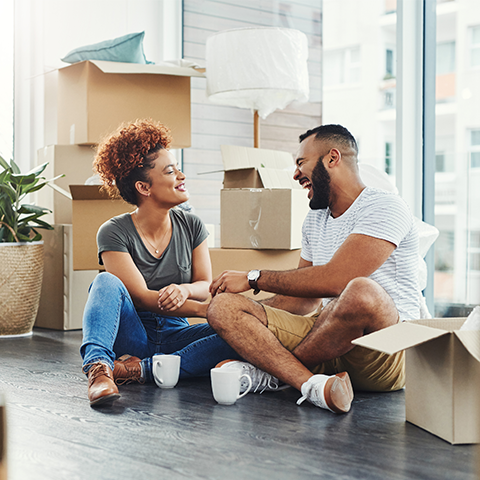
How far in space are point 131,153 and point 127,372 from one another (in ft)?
2.39

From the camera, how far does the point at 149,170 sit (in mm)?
2076

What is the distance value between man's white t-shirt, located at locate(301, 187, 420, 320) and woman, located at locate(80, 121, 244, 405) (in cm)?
47

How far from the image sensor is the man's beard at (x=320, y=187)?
71.6 inches

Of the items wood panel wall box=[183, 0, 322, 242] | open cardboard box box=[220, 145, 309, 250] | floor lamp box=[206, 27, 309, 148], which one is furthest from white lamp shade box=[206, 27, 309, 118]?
wood panel wall box=[183, 0, 322, 242]

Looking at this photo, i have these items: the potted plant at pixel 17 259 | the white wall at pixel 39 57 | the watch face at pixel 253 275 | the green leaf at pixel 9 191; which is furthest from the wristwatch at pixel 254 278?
the white wall at pixel 39 57

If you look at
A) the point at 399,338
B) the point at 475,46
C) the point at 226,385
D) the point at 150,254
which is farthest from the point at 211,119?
the point at 399,338

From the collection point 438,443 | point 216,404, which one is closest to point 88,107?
point 216,404

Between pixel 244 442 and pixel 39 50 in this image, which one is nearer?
pixel 244 442

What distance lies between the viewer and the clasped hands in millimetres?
1786

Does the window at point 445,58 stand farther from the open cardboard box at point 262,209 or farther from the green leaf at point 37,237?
the green leaf at point 37,237

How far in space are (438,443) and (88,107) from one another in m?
2.39

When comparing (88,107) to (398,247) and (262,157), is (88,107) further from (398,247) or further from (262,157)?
(398,247)

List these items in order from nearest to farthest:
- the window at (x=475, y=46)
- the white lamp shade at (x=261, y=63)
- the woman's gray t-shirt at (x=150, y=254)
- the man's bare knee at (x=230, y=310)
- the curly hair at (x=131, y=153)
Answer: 1. the man's bare knee at (x=230, y=310)
2. the woman's gray t-shirt at (x=150, y=254)
3. the curly hair at (x=131, y=153)
4. the window at (x=475, y=46)
5. the white lamp shade at (x=261, y=63)

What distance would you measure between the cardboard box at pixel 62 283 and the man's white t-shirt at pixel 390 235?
1752 mm
